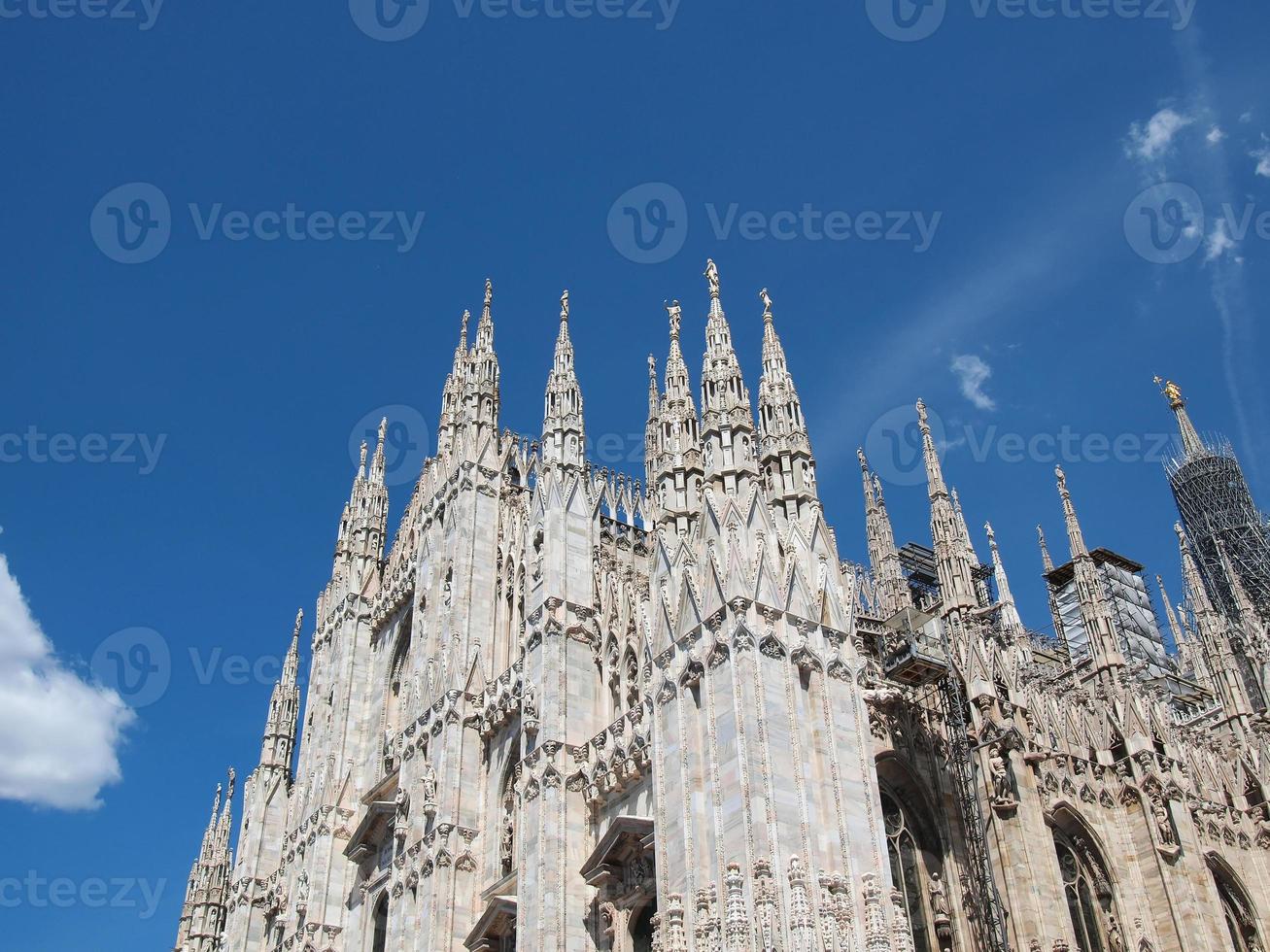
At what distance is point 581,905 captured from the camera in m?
27.6

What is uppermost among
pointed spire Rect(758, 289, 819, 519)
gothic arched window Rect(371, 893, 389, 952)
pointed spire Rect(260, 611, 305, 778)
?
pointed spire Rect(260, 611, 305, 778)

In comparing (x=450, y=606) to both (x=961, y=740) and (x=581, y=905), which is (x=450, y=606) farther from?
(x=961, y=740)

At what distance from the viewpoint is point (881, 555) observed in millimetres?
45094

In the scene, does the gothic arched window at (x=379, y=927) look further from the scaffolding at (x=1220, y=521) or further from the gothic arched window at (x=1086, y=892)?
the scaffolding at (x=1220, y=521)

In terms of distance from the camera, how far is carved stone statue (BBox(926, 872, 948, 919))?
27172 mm

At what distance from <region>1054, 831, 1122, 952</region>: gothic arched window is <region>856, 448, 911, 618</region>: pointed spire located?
12.0 metres

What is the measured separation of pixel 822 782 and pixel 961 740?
28.1ft

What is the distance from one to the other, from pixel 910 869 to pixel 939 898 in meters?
0.82

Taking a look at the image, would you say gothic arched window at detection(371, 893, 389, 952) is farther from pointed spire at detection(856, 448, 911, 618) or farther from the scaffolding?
the scaffolding

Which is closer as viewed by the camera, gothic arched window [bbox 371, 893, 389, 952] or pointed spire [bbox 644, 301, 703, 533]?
pointed spire [bbox 644, 301, 703, 533]

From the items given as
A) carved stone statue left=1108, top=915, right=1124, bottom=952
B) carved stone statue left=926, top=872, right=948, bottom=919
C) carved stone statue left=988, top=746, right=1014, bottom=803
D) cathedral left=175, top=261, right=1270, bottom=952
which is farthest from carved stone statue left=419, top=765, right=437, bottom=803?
carved stone statue left=1108, top=915, right=1124, bottom=952

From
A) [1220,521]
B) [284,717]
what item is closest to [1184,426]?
[1220,521]

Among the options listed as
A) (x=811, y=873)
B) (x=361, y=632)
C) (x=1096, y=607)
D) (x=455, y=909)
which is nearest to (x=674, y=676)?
(x=811, y=873)

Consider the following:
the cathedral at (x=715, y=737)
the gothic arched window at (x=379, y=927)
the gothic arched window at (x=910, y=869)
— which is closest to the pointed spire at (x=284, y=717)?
the cathedral at (x=715, y=737)
